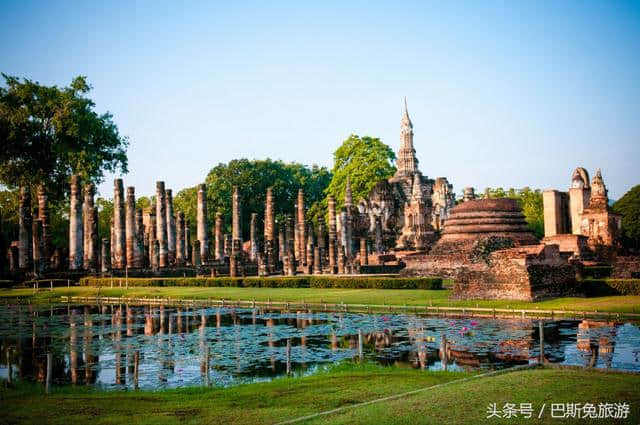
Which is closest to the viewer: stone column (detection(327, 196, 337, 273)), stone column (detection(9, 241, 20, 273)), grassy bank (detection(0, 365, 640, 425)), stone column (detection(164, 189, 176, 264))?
grassy bank (detection(0, 365, 640, 425))

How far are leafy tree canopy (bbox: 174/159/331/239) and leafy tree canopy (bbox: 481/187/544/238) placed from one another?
80.1 feet

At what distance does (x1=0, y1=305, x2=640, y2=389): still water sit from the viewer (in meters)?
16.4

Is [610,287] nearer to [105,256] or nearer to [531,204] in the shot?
[105,256]

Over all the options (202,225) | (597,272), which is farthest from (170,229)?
(597,272)

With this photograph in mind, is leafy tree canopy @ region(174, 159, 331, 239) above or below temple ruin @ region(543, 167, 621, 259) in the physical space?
above

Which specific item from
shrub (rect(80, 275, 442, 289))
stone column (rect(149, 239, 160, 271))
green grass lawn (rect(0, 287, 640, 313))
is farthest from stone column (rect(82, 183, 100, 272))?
green grass lawn (rect(0, 287, 640, 313))

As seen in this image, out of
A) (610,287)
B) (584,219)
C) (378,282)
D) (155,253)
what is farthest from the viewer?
(155,253)

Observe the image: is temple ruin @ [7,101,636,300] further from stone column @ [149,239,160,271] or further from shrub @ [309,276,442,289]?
shrub @ [309,276,442,289]

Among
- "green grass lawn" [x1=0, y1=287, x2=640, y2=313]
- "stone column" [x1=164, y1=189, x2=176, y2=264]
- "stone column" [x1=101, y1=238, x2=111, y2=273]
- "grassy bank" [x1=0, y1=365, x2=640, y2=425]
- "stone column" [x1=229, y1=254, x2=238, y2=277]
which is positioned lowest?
"grassy bank" [x1=0, y1=365, x2=640, y2=425]

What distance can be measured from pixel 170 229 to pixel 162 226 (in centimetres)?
228

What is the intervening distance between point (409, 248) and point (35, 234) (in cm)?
2913

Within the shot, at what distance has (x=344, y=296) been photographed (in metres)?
33.3

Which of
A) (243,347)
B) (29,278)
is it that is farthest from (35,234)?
(243,347)

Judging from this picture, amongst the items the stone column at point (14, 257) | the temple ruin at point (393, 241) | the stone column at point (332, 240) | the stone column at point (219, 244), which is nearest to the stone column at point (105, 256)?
the temple ruin at point (393, 241)
